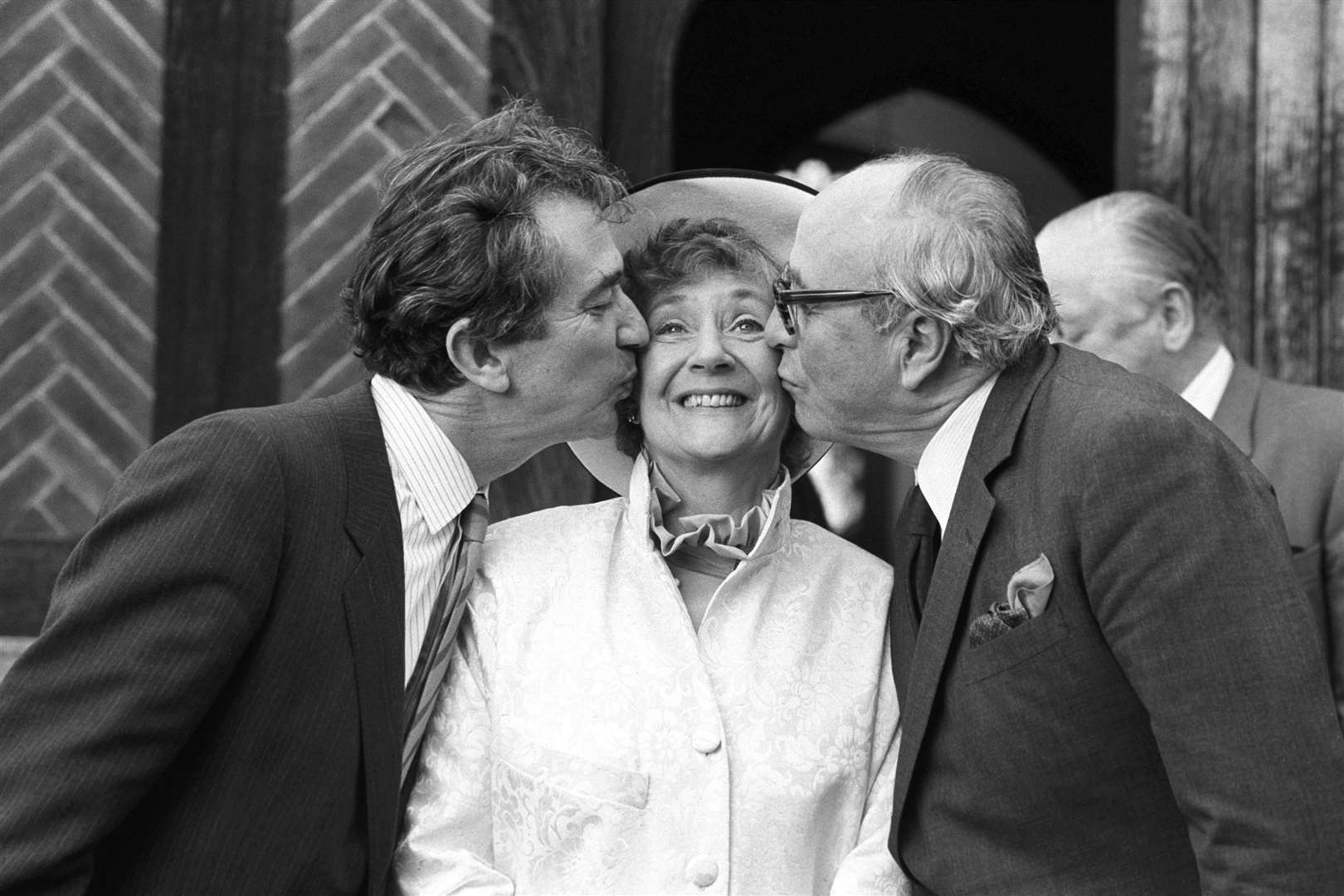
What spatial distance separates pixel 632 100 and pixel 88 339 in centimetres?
136

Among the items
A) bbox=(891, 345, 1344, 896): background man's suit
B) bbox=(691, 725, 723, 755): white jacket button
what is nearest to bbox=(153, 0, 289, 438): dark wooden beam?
bbox=(691, 725, 723, 755): white jacket button

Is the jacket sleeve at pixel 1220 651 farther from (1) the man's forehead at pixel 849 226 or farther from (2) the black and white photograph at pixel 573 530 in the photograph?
(1) the man's forehead at pixel 849 226

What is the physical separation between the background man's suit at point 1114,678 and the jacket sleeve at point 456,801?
60cm

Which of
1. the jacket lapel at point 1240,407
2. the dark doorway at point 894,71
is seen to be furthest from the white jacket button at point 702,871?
the dark doorway at point 894,71

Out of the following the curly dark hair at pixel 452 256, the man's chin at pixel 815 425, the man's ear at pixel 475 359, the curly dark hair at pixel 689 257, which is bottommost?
the man's chin at pixel 815 425

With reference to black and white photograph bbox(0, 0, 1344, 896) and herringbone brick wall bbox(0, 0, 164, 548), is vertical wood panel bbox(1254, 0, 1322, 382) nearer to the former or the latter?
black and white photograph bbox(0, 0, 1344, 896)

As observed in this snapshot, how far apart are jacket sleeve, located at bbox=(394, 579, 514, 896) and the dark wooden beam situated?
1421 millimetres

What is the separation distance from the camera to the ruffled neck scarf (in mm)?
2607

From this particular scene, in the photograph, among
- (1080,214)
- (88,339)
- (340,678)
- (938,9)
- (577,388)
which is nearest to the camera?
(340,678)

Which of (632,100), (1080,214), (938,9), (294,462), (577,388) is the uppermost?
(294,462)

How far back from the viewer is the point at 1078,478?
2139 mm

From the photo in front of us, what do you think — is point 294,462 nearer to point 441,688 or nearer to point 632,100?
point 441,688

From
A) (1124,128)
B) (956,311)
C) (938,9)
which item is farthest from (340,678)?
(938,9)

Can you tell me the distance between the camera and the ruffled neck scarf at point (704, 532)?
103 inches
